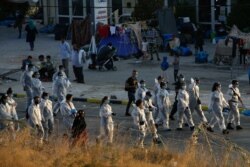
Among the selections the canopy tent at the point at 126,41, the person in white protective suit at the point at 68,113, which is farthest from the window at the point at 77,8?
the person in white protective suit at the point at 68,113

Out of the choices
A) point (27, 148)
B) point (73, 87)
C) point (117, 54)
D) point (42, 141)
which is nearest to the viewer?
point (27, 148)

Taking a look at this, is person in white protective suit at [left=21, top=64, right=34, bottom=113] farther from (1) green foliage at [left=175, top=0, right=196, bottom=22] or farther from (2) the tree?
(1) green foliage at [left=175, top=0, right=196, bottom=22]

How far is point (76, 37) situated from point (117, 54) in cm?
249

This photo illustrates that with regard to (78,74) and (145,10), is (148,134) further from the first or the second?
(145,10)

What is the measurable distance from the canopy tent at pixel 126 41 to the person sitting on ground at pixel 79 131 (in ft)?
60.1

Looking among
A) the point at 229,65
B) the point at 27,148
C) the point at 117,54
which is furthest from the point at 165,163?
the point at 117,54

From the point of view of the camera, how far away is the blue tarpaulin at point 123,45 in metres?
37.1

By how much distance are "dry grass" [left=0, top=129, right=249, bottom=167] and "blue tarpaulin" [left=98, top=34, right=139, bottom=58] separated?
22.5 metres

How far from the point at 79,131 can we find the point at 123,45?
64.4 feet

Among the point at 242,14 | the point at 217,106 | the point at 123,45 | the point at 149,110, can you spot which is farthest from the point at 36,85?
the point at 242,14

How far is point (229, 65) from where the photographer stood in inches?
1337

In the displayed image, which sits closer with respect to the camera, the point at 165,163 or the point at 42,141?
the point at 165,163

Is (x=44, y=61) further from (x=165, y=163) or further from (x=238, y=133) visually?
(x=165, y=163)

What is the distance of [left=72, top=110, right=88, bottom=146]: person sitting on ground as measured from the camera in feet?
50.5
